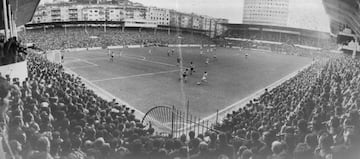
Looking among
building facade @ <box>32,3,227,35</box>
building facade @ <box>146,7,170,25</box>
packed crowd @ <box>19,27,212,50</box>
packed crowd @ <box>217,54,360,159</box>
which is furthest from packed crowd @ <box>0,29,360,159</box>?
building facade @ <box>146,7,170,25</box>

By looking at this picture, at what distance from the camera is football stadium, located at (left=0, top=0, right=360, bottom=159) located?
293cm

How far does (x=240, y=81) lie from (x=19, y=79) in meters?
8.46

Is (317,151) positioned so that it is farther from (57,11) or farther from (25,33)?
(25,33)

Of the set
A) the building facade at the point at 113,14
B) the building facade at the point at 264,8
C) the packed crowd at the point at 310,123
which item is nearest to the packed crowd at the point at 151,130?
the packed crowd at the point at 310,123

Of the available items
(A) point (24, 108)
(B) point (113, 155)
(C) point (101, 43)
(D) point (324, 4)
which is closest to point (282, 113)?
(D) point (324, 4)

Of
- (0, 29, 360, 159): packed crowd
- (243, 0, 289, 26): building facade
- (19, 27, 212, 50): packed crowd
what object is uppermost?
(243, 0, 289, 26): building facade

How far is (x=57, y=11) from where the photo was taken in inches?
212

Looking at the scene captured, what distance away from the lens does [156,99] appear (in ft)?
23.8

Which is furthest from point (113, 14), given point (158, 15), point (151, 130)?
point (151, 130)

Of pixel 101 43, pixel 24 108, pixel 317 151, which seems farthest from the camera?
pixel 101 43

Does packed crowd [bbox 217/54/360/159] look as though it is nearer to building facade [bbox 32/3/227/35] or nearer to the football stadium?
the football stadium

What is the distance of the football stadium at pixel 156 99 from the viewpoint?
293cm

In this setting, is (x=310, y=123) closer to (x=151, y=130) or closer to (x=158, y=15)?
(x=151, y=130)

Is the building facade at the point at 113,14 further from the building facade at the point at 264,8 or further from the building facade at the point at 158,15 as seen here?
the building facade at the point at 264,8
